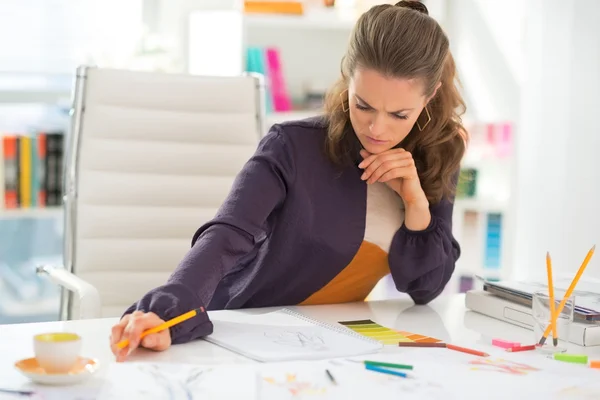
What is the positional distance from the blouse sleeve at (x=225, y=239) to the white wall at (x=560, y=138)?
1.95 metres

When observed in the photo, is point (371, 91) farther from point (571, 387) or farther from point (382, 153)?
point (571, 387)

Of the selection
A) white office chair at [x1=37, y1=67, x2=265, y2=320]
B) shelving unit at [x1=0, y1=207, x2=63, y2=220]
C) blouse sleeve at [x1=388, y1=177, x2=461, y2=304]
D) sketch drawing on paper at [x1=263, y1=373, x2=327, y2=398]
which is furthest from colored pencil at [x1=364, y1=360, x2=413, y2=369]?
shelving unit at [x1=0, y1=207, x2=63, y2=220]

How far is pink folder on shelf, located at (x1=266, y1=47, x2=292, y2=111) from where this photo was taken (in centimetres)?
335

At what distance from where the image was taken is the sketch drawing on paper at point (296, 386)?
111 centimetres

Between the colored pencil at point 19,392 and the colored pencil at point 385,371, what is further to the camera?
the colored pencil at point 385,371

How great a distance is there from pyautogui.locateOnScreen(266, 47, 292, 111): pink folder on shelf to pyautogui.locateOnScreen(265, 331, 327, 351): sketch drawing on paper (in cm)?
205

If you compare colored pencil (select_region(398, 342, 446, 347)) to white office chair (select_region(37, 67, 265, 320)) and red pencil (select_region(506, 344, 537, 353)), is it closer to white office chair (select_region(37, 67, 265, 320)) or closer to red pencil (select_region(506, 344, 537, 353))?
red pencil (select_region(506, 344, 537, 353))

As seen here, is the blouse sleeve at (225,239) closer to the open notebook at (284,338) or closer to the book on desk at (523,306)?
the open notebook at (284,338)

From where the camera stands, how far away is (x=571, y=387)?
1.19m

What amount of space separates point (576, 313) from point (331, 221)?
0.49 metres

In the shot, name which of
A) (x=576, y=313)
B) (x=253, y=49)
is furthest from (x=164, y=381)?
(x=253, y=49)

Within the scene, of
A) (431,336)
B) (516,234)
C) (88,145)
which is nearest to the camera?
(431,336)

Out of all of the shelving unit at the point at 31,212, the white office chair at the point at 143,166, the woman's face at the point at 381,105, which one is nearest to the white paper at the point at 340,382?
the woman's face at the point at 381,105

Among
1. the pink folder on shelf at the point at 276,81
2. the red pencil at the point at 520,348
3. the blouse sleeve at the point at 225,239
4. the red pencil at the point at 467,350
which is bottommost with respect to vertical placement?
the red pencil at the point at 520,348
